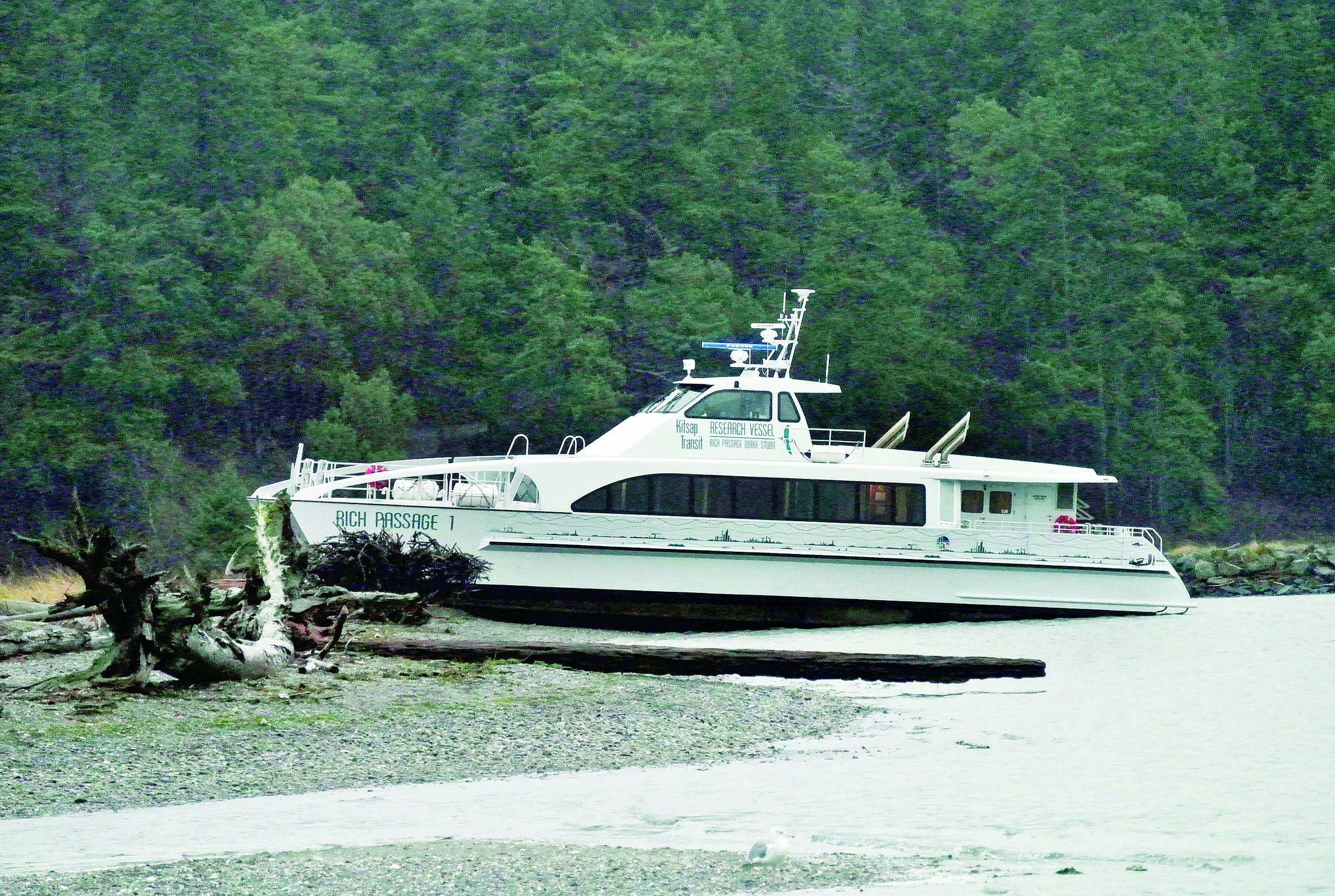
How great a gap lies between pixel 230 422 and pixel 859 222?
649 inches

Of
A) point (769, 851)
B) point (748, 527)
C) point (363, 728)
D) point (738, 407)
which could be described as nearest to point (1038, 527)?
point (748, 527)

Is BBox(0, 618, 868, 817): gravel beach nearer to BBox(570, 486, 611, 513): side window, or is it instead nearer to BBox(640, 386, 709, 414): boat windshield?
BBox(570, 486, 611, 513): side window

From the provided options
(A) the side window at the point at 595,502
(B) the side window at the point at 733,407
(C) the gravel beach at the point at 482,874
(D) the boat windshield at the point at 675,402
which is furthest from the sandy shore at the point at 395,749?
(D) the boat windshield at the point at 675,402

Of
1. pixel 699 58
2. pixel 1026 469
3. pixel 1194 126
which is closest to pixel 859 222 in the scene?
pixel 699 58

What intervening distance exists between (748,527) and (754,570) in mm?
550

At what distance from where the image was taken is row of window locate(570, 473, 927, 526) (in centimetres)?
2316

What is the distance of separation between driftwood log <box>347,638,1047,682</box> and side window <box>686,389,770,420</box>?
20.6 ft

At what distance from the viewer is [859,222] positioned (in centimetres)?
4672

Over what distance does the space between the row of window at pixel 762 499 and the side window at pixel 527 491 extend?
0.51 m

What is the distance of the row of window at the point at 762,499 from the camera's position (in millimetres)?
23156

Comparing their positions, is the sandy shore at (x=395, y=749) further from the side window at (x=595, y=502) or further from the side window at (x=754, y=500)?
the side window at (x=754, y=500)

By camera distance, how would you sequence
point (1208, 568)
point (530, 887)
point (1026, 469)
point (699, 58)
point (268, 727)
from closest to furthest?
point (530, 887), point (268, 727), point (1026, 469), point (1208, 568), point (699, 58)

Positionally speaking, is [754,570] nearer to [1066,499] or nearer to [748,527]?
[748,527]

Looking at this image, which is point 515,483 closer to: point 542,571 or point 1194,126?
point 542,571
